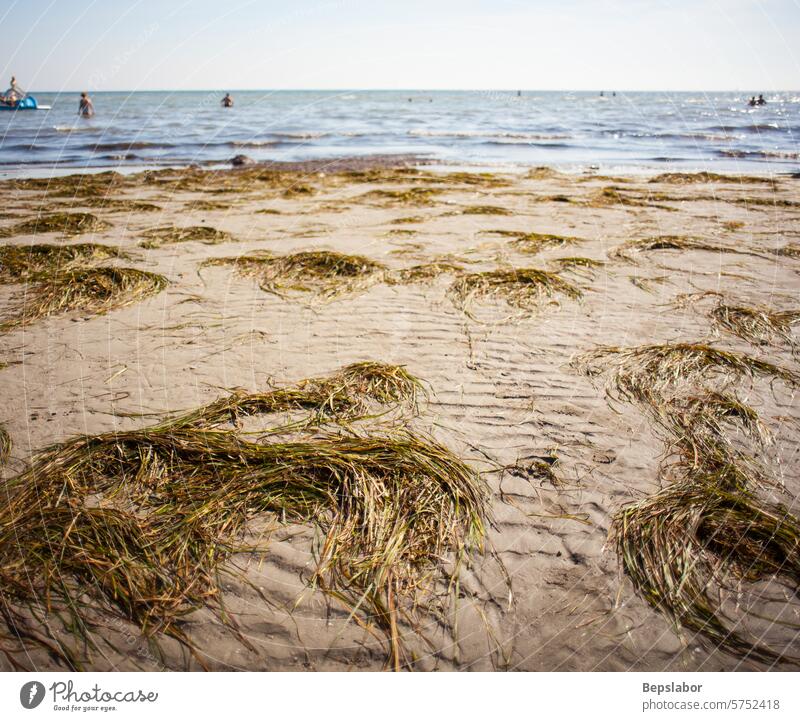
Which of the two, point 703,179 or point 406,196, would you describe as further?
point 703,179

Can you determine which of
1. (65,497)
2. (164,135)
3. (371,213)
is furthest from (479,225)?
(164,135)

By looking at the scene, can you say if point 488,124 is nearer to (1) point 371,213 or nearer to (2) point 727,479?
(1) point 371,213

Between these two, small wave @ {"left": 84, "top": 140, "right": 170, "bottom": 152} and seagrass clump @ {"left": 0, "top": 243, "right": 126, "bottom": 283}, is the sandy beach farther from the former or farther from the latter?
small wave @ {"left": 84, "top": 140, "right": 170, "bottom": 152}

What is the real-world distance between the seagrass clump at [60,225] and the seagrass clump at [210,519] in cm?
586

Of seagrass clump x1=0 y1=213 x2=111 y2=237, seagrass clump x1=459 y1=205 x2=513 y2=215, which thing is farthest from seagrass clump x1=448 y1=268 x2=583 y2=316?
seagrass clump x1=0 y1=213 x2=111 y2=237

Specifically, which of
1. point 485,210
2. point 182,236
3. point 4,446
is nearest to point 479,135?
point 485,210

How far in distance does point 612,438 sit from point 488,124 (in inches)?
1116

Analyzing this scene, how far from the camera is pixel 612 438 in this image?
8.21 ft

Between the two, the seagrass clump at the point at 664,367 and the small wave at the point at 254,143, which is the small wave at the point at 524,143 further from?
the seagrass clump at the point at 664,367

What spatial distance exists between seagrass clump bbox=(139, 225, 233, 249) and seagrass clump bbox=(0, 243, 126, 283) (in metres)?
0.52

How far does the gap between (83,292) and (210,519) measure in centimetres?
332

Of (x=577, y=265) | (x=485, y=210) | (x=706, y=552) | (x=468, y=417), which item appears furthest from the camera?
(x=485, y=210)
